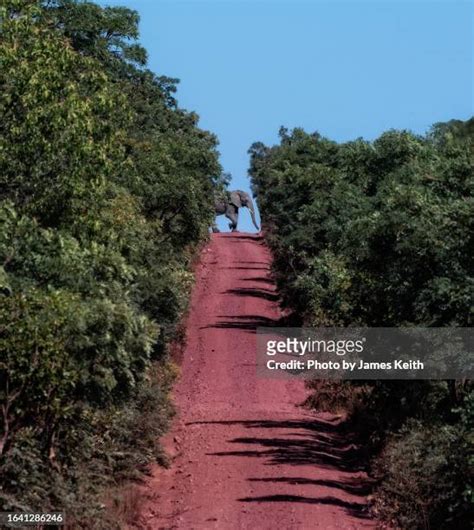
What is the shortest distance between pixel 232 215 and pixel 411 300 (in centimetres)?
7312

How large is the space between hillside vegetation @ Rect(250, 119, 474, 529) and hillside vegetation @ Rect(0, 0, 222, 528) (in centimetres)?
459

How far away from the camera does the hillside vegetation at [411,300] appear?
69.5 feet

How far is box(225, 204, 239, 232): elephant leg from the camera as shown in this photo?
97325 mm

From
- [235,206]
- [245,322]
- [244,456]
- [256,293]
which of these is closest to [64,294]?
[244,456]

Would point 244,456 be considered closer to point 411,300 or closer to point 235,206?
point 411,300

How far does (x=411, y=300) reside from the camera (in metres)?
25.6

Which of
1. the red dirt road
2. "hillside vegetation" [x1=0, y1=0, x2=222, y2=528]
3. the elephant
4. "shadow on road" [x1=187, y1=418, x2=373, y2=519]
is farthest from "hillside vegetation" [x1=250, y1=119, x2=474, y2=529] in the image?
the elephant

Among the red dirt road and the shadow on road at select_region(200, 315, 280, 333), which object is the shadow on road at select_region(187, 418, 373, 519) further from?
the shadow on road at select_region(200, 315, 280, 333)

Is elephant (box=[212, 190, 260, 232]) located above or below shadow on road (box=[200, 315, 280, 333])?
above

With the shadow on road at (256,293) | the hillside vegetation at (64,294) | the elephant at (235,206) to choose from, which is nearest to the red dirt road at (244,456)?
the hillside vegetation at (64,294)

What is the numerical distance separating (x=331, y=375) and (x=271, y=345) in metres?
11.6

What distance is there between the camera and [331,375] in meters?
38.8

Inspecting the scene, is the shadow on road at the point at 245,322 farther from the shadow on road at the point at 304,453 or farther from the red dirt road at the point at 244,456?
the shadow on road at the point at 304,453

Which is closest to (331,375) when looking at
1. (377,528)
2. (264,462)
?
(264,462)
